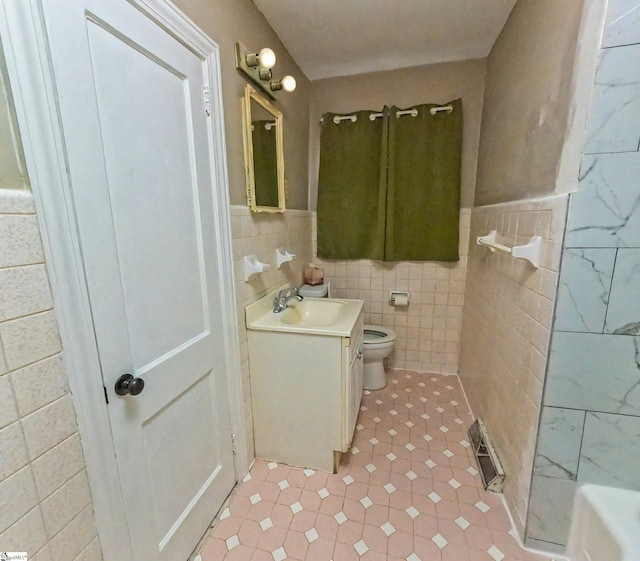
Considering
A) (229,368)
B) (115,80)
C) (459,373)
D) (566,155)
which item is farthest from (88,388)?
(459,373)

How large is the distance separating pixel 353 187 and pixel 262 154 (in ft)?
3.08

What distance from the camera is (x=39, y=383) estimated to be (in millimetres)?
681

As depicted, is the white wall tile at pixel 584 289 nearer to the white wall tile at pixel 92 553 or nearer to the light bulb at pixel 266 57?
the light bulb at pixel 266 57

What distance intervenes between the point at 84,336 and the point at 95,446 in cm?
30

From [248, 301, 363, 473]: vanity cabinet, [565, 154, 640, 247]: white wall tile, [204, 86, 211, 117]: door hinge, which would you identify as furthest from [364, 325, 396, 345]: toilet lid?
[204, 86, 211, 117]: door hinge

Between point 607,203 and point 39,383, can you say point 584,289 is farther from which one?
point 39,383

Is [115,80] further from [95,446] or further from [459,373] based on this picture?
[459,373]

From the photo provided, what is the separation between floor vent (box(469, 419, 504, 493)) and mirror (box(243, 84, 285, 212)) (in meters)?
1.72


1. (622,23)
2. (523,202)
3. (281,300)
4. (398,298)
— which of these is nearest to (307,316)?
(281,300)

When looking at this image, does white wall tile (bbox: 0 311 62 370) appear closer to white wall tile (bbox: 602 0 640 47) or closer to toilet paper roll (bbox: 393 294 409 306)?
white wall tile (bbox: 602 0 640 47)

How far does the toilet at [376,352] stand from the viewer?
2188 mm

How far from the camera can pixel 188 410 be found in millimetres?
1161

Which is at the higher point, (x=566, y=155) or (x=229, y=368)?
(x=566, y=155)

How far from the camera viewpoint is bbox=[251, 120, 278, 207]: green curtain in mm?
1565
